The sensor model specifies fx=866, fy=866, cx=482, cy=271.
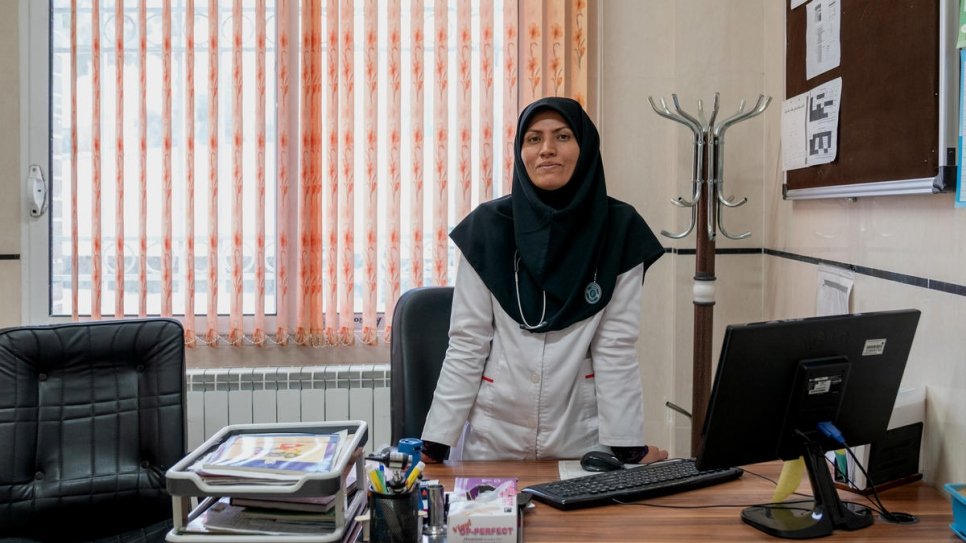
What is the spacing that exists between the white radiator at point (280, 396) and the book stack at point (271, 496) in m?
1.81

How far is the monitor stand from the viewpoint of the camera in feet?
4.87

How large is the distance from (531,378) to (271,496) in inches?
36.5

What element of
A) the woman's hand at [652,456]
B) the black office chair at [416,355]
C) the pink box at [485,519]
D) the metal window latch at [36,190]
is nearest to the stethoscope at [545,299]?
the black office chair at [416,355]

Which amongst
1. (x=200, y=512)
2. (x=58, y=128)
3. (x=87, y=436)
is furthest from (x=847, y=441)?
(x=58, y=128)

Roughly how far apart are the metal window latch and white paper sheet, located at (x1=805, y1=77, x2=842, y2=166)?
280 cm

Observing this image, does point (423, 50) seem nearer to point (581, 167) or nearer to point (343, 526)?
point (581, 167)

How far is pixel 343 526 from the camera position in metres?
1.34

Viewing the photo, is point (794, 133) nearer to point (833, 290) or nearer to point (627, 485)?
point (833, 290)

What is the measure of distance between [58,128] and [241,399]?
4.27 feet

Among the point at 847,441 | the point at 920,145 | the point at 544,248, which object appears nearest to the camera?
the point at 847,441

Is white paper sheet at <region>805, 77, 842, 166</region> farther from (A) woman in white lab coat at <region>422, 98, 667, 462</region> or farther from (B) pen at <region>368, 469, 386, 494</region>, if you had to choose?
(B) pen at <region>368, 469, 386, 494</region>

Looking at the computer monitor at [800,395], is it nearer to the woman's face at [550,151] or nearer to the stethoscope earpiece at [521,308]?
the stethoscope earpiece at [521,308]

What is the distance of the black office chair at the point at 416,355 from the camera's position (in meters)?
2.24

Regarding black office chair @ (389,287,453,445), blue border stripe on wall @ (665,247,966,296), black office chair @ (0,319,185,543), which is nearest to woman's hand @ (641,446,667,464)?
black office chair @ (389,287,453,445)
